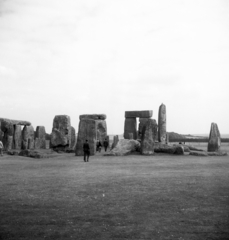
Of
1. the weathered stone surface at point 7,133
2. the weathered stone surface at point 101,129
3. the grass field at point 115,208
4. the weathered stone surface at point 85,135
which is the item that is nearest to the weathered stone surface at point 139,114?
the weathered stone surface at point 101,129

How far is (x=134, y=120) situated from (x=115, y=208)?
22.7 metres

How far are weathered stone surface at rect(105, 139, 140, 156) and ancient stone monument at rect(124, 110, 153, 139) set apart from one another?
8.32 meters

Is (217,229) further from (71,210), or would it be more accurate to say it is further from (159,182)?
(159,182)

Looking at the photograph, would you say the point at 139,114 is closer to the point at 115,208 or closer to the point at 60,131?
the point at 60,131

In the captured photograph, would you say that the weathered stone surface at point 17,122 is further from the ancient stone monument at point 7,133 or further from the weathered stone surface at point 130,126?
the weathered stone surface at point 130,126

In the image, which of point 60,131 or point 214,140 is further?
point 60,131

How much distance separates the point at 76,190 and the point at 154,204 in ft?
7.17

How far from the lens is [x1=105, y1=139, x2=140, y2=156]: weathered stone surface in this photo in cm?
1762

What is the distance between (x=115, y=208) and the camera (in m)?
5.69

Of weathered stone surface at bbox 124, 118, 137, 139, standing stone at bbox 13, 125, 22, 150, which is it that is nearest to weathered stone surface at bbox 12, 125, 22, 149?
standing stone at bbox 13, 125, 22, 150

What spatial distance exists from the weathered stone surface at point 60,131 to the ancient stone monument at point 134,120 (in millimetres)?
6861

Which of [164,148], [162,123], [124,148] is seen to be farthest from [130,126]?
[124,148]

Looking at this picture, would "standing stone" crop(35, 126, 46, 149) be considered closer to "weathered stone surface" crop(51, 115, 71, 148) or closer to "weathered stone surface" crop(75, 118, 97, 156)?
"weathered stone surface" crop(51, 115, 71, 148)

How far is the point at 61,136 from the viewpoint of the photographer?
22234 millimetres
